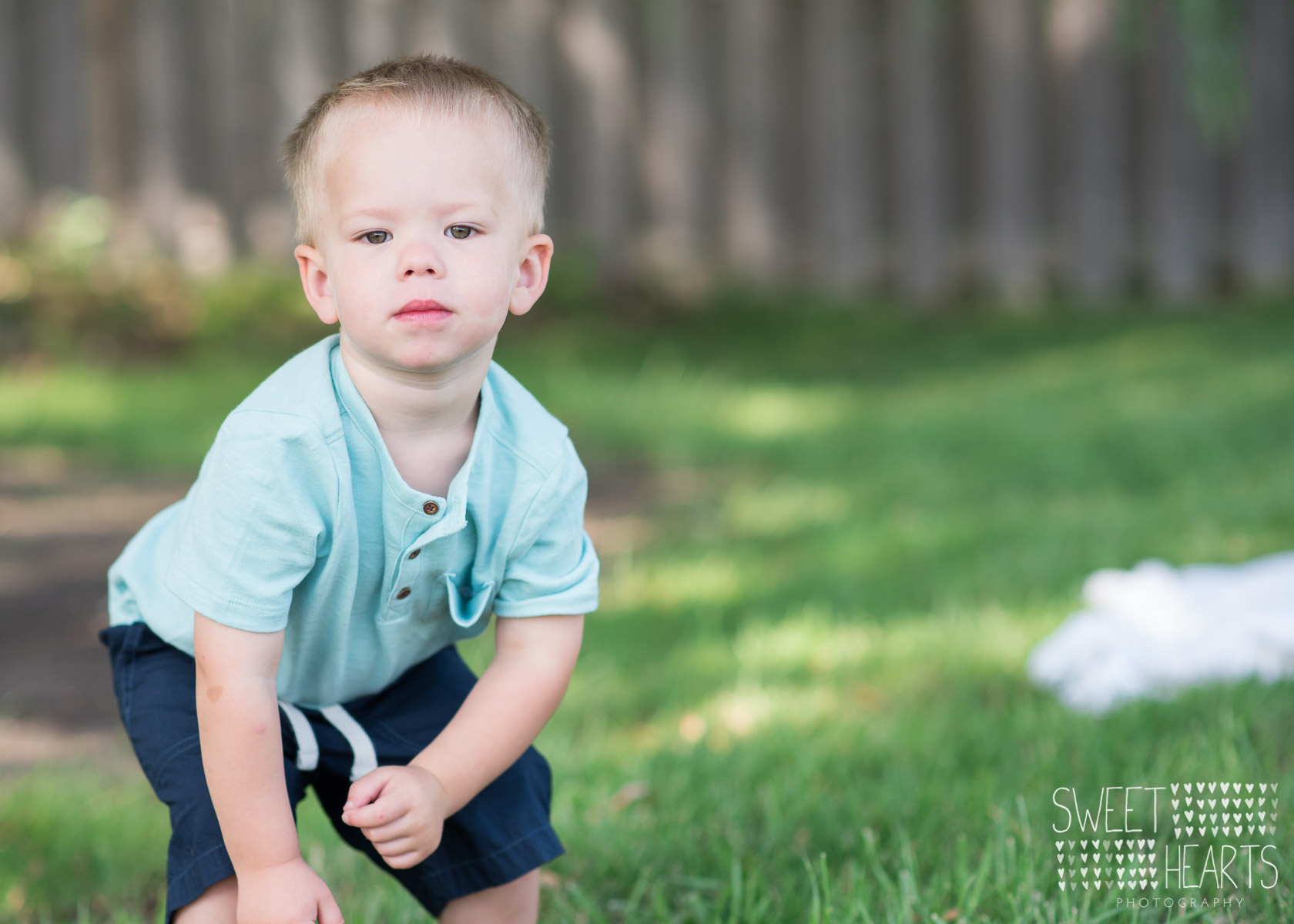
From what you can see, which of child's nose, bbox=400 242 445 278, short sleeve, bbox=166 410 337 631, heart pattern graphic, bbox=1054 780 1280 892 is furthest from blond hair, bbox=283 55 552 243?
heart pattern graphic, bbox=1054 780 1280 892

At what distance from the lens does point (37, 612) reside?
10.6 ft

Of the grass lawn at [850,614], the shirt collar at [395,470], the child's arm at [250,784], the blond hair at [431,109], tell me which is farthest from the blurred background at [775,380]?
the blond hair at [431,109]

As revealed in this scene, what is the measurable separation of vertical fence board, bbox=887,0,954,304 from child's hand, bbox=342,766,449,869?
5.75 metres

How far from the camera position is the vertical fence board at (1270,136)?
606 centimetres

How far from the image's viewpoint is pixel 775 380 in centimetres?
593

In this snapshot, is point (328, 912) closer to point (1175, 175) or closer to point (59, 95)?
point (1175, 175)

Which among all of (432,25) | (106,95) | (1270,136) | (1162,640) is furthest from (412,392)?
(106,95)

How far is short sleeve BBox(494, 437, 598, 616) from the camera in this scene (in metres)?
1.41

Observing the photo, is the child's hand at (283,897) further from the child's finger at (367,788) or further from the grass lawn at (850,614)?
the grass lawn at (850,614)

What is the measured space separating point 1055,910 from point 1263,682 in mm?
986

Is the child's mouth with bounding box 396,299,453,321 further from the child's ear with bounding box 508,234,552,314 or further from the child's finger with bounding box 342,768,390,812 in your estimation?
the child's finger with bounding box 342,768,390,812

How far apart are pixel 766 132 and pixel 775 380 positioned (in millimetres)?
1583

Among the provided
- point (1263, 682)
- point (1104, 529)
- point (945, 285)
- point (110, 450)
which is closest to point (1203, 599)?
point (1263, 682)

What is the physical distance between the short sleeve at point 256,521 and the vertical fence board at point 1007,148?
5732mm
